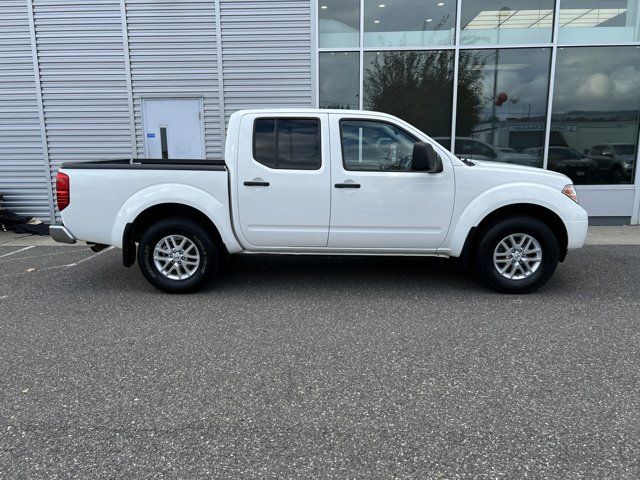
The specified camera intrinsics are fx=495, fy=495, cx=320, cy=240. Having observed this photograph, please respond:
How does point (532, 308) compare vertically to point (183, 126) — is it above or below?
below

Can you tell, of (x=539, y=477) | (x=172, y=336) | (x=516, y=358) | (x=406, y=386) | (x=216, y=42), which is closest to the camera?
(x=539, y=477)

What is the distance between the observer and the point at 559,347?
153 inches

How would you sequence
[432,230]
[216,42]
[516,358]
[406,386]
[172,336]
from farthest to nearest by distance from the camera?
1. [216,42]
2. [432,230]
3. [172,336]
4. [516,358]
5. [406,386]

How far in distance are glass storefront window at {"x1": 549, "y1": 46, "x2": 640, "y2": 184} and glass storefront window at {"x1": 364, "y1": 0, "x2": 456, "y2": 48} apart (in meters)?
2.18

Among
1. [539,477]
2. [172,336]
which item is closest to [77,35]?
[172,336]

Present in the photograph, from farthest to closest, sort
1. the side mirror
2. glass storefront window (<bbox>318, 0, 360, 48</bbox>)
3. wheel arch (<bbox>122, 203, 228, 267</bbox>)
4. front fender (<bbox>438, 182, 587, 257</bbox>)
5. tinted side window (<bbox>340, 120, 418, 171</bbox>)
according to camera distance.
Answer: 1. glass storefront window (<bbox>318, 0, 360, 48</bbox>)
2. wheel arch (<bbox>122, 203, 228, 267</bbox>)
3. tinted side window (<bbox>340, 120, 418, 171</bbox>)
4. front fender (<bbox>438, 182, 587, 257</bbox>)
5. the side mirror

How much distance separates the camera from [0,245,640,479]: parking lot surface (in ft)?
8.49

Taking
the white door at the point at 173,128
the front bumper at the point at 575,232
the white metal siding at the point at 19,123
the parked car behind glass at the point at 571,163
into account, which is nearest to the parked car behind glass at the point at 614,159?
the parked car behind glass at the point at 571,163

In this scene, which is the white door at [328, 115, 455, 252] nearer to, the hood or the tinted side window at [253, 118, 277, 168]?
the hood

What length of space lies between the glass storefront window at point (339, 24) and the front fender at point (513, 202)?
5443mm

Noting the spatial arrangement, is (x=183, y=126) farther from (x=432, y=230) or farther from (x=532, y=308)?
(x=532, y=308)

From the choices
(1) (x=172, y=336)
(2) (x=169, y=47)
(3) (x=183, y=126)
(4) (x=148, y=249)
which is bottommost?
(1) (x=172, y=336)

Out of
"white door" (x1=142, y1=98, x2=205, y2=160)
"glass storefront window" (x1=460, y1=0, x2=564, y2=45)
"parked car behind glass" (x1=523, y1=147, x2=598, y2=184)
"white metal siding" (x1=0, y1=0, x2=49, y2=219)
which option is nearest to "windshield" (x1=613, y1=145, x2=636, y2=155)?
"parked car behind glass" (x1=523, y1=147, x2=598, y2=184)

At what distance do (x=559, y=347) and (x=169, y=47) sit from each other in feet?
27.8
